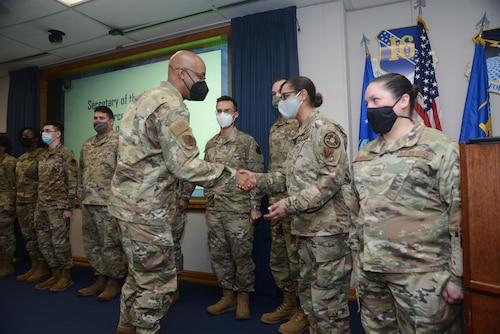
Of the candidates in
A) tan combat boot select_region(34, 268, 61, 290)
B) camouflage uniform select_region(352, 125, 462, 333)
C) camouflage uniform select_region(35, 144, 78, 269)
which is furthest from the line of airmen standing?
tan combat boot select_region(34, 268, 61, 290)

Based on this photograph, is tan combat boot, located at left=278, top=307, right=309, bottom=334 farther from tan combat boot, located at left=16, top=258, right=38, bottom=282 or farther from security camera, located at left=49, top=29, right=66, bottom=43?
security camera, located at left=49, top=29, right=66, bottom=43

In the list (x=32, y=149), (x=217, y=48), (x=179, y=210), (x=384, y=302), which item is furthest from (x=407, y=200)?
(x=32, y=149)

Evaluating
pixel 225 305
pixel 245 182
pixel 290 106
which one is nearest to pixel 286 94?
pixel 290 106

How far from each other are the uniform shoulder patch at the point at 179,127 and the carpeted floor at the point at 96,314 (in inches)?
60.7

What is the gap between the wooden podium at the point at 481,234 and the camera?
935 millimetres

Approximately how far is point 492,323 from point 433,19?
2.85 m

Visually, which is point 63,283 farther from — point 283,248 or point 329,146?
point 329,146

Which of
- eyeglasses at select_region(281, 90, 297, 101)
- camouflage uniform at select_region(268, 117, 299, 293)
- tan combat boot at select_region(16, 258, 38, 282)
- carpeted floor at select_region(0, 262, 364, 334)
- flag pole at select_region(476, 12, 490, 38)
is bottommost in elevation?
carpeted floor at select_region(0, 262, 364, 334)

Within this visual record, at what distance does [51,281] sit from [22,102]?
2.94m

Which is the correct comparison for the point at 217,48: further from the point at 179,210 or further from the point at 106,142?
the point at 179,210

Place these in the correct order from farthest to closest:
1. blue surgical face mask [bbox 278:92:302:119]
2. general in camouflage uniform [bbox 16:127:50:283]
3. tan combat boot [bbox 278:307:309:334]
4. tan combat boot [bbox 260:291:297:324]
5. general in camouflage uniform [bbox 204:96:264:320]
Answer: general in camouflage uniform [bbox 16:127:50:283], general in camouflage uniform [bbox 204:96:264:320], tan combat boot [bbox 260:291:297:324], tan combat boot [bbox 278:307:309:334], blue surgical face mask [bbox 278:92:302:119]

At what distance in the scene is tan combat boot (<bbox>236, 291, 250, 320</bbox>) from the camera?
2.59 m

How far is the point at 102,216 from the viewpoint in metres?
3.11

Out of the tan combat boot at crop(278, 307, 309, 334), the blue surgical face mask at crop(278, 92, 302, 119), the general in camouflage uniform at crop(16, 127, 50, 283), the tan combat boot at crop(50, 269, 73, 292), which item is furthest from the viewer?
the general in camouflage uniform at crop(16, 127, 50, 283)
